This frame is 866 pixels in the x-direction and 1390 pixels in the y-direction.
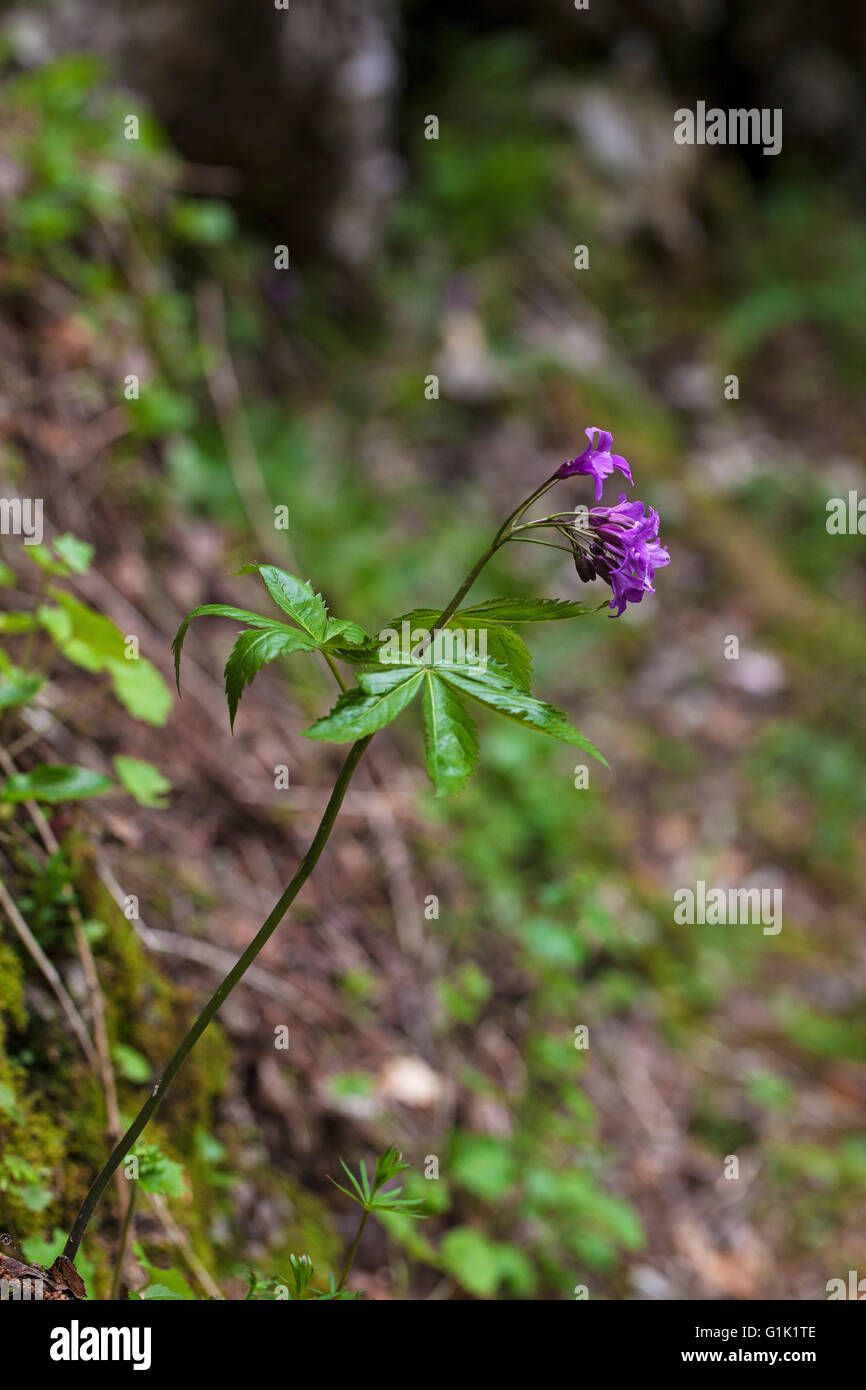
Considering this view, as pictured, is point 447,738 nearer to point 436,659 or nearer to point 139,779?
point 436,659

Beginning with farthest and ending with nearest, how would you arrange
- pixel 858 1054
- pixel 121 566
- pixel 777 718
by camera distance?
pixel 777 718
pixel 858 1054
pixel 121 566

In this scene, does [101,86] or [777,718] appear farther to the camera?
[777,718]

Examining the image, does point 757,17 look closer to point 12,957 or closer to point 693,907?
point 693,907

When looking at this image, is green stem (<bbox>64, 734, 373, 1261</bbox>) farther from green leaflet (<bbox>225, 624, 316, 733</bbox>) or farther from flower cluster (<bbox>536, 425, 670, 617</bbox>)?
flower cluster (<bbox>536, 425, 670, 617</bbox>)

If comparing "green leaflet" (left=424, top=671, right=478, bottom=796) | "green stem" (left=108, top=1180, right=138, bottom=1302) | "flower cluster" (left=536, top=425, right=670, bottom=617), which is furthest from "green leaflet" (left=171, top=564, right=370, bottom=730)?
"green stem" (left=108, top=1180, right=138, bottom=1302)
